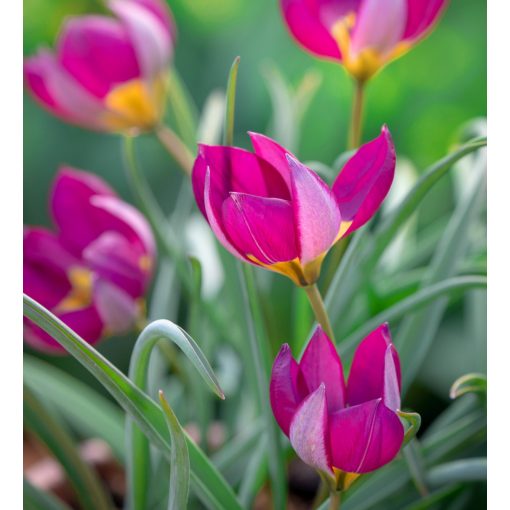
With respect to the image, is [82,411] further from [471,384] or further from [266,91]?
[266,91]

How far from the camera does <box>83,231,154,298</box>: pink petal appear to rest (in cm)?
Answer: 39

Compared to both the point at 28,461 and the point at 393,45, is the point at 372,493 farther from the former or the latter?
the point at 28,461

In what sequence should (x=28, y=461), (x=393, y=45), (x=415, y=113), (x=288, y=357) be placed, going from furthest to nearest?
(x=415, y=113) < (x=28, y=461) < (x=393, y=45) < (x=288, y=357)

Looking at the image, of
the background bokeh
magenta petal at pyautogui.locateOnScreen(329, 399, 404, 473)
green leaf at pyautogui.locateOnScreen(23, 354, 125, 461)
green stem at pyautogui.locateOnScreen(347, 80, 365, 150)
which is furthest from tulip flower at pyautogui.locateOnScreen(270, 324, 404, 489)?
the background bokeh

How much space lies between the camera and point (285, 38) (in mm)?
942

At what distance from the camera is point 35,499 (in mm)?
398

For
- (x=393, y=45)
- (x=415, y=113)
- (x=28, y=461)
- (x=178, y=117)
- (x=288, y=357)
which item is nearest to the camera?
A: (x=288, y=357)

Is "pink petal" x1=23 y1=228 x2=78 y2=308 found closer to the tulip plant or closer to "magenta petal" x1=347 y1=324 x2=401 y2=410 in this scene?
the tulip plant

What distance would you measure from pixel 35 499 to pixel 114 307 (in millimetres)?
104

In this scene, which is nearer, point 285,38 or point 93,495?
point 93,495

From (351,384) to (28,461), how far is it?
0.48 meters

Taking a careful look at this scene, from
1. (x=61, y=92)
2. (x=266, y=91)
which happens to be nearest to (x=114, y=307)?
(x=61, y=92)
